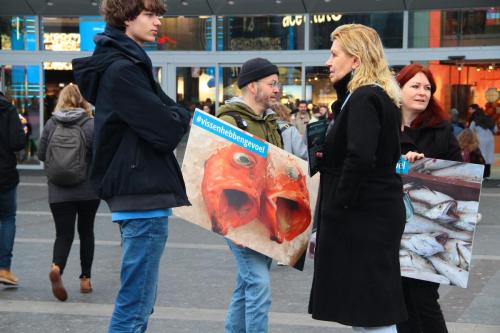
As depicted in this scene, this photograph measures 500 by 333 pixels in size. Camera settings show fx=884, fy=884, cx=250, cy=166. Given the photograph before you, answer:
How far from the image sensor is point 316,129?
165 inches

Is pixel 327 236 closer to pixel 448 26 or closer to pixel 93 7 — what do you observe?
pixel 448 26

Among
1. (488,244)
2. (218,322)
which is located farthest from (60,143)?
(488,244)

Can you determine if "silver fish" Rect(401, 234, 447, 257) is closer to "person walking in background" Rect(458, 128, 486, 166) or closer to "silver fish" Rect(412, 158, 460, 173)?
"silver fish" Rect(412, 158, 460, 173)

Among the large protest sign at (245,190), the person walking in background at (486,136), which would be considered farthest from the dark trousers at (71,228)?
the person walking in background at (486,136)

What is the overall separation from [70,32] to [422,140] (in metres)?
16.2

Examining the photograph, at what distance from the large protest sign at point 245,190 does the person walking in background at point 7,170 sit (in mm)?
3184

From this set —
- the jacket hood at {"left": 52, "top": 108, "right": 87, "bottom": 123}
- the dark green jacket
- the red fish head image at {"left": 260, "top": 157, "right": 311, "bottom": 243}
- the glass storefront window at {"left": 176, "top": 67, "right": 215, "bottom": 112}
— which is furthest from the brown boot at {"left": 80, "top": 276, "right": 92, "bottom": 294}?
the glass storefront window at {"left": 176, "top": 67, "right": 215, "bottom": 112}

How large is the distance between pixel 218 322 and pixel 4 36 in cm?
1554

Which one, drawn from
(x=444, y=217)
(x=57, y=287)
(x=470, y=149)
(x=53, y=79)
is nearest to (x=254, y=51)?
(x=53, y=79)

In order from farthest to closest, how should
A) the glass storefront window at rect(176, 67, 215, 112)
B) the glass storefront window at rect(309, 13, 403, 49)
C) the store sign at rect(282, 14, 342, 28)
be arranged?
1. the glass storefront window at rect(176, 67, 215, 112)
2. the store sign at rect(282, 14, 342, 28)
3. the glass storefront window at rect(309, 13, 403, 49)

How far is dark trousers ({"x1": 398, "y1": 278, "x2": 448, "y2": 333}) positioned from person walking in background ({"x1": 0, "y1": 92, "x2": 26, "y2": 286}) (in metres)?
3.81

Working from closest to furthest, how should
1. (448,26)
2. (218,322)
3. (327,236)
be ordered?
(327,236) → (218,322) → (448,26)

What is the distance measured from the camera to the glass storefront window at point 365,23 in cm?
1861

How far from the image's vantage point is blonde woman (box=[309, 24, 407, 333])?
3918 millimetres
